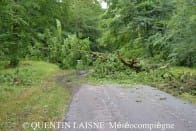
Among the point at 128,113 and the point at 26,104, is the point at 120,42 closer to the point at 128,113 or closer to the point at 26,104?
the point at 26,104

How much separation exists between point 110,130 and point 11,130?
2196mm

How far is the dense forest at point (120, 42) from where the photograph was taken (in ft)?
58.1

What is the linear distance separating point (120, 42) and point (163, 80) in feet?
68.9

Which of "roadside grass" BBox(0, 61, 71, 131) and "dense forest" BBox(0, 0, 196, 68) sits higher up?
"dense forest" BBox(0, 0, 196, 68)

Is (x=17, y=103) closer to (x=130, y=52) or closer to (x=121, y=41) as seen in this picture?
(x=130, y=52)

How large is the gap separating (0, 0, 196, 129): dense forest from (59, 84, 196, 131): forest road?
102 inches

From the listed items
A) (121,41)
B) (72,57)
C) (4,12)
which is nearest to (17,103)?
(4,12)

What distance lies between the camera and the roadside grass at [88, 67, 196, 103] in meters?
16.4

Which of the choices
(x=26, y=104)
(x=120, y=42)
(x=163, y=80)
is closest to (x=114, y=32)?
(x=120, y=42)

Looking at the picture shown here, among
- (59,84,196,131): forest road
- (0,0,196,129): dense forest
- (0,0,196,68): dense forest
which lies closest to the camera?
(59,84,196,131): forest road

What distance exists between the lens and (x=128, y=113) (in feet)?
36.1

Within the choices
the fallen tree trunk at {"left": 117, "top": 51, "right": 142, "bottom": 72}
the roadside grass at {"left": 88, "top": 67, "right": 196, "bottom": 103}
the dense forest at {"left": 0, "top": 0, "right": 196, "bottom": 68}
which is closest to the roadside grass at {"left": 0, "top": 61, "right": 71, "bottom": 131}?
the dense forest at {"left": 0, "top": 0, "right": 196, "bottom": 68}

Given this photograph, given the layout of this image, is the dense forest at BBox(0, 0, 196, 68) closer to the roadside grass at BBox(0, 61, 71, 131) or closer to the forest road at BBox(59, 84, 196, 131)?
the roadside grass at BBox(0, 61, 71, 131)

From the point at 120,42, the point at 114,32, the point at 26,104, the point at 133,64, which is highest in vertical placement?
the point at 114,32
